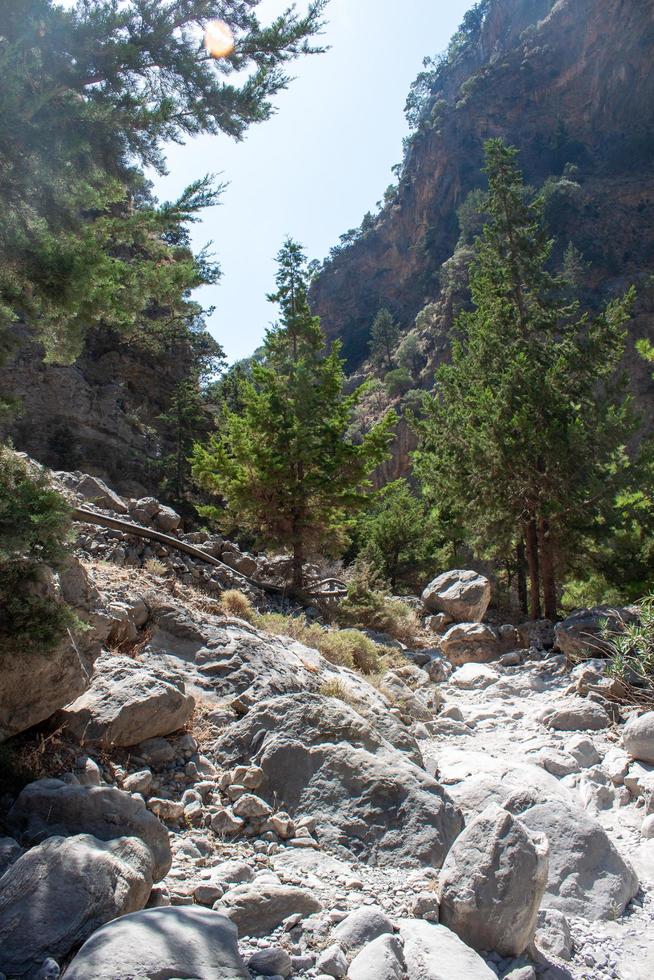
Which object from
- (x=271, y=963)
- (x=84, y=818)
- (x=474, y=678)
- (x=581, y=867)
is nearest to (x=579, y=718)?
(x=474, y=678)

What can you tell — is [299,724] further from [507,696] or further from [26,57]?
[507,696]

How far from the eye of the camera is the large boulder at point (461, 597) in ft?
44.5

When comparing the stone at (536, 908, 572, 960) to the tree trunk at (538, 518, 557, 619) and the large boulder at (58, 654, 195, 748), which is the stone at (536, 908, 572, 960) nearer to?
the large boulder at (58, 654, 195, 748)

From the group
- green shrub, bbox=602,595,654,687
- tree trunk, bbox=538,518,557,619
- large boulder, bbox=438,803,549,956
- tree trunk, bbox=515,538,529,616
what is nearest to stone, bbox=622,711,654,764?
green shrub, bbox=602,595,654,687

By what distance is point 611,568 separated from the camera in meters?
14.3

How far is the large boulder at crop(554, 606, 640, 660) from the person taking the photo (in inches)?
380

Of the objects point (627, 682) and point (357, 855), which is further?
point (627, 682)

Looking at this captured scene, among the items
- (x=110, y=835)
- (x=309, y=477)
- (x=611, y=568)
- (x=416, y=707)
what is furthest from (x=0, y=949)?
(x=611, y=568)

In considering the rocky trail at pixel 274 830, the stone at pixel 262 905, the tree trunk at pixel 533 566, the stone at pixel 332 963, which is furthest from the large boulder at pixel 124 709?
the tree trunk at pixel 533 566

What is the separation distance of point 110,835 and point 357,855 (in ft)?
4.74

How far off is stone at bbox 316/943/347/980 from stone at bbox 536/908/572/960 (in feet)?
3.80

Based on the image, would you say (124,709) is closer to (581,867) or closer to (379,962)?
(379,962)

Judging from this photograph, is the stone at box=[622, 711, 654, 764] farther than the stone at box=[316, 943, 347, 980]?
Yes

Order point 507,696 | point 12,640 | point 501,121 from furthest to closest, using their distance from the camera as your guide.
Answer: point 501,121 < point 507,696 < point 12,640
